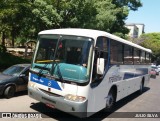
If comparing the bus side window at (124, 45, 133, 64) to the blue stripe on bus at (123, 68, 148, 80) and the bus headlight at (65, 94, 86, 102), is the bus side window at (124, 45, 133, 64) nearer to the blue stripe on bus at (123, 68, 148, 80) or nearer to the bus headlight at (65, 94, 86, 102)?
the blue stripe on bus at (123, 68, 148, 80)

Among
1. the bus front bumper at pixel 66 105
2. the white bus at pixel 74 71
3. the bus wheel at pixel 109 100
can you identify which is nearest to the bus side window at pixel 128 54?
the white bus at pixel 74 71

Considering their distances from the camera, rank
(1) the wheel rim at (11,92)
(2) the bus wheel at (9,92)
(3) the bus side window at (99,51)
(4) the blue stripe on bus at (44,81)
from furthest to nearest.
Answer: (1) the wheel rim at (11,92) → (2) the bus wheel at (9,92) → (4) the blue stripe on bus at (44,81) → (3) the bus side window at (99,51)

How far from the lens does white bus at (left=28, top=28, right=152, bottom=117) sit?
7617 millimetres

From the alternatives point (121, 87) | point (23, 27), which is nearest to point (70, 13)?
point (23, 27)

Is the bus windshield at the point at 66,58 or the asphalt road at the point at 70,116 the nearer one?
the bus windshield at the point at 66,58

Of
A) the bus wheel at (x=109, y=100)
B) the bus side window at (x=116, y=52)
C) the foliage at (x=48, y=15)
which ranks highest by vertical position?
the foliage at (x=48, y=15)

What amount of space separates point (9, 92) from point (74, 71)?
429 centimetres

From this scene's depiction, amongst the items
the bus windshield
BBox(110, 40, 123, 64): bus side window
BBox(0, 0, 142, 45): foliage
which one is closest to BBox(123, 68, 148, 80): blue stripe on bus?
BBox(110, 40, 123, 64): bus side window

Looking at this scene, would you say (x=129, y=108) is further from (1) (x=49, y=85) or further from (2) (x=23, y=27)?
(2) (x=23, y=27)

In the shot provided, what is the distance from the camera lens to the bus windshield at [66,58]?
25.3ft

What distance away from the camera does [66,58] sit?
26.5ft

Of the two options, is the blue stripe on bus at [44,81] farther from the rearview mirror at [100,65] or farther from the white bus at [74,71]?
the rearview mirror at [100,65]

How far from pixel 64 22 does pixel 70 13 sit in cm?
98

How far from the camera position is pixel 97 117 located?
9219 millimetres
